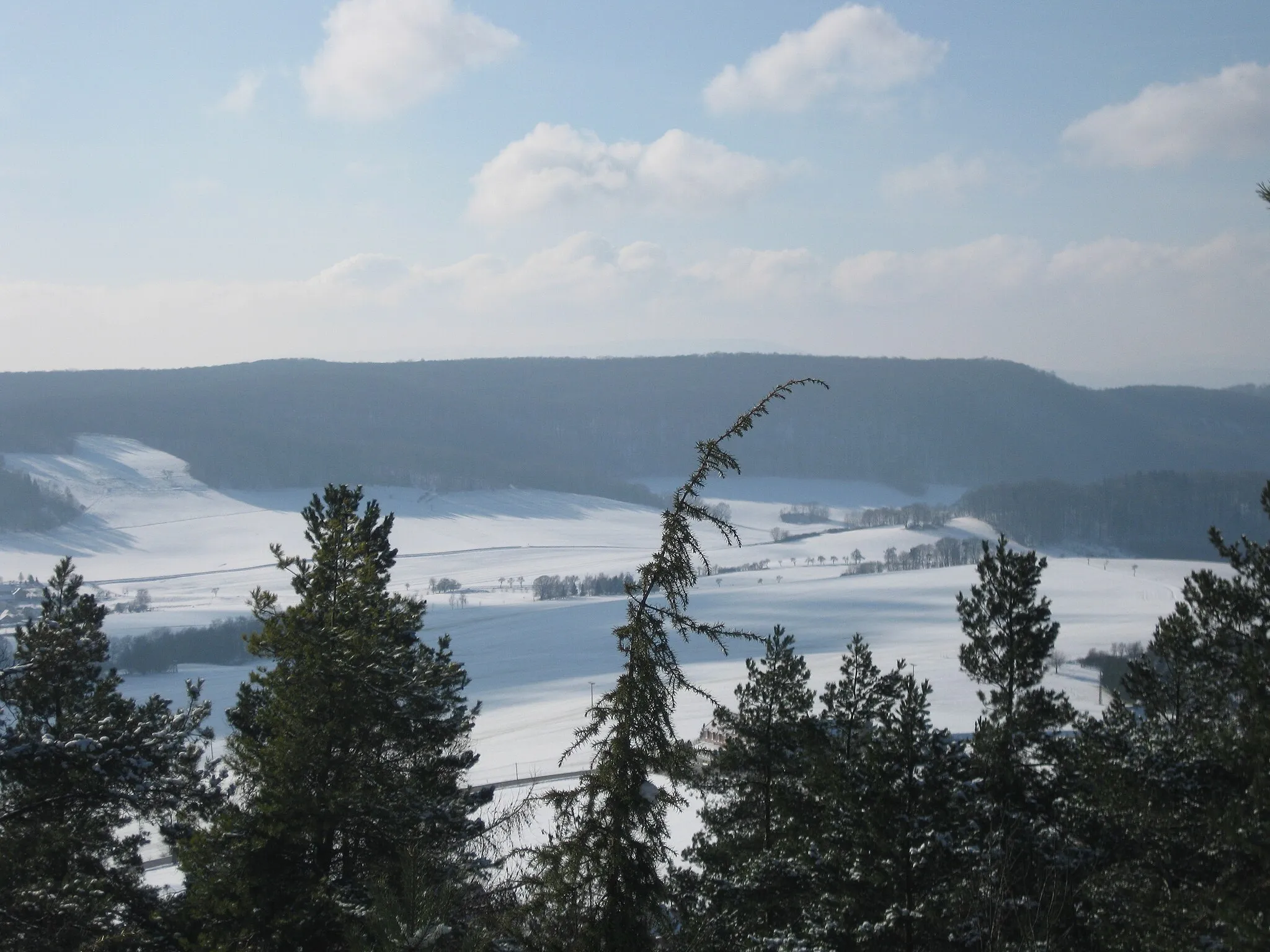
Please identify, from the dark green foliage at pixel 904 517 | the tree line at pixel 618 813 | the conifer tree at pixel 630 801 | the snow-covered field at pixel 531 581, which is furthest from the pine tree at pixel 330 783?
the dark green foliage at pixel 904 517

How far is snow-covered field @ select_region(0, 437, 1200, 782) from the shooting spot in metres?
62.8

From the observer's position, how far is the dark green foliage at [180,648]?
7562 cm

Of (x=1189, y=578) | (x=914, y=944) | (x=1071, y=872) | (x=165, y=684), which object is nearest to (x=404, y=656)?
(x=914, y=944)

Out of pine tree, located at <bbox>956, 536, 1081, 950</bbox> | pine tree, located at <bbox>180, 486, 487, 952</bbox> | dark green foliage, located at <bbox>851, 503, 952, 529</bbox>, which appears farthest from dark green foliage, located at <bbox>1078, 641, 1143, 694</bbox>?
dark green foliage, located at <bbox>851, 503, 952, 529</bbox>

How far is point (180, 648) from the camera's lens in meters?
79.6

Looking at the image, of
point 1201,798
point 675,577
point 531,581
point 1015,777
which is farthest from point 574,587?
point 675,577

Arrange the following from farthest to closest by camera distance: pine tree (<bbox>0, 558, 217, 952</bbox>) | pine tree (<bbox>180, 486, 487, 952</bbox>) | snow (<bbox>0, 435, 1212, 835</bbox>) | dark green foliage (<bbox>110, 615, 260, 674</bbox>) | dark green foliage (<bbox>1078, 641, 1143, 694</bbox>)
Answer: dark green foliage (<bbox>110, 615, 260, 674</bbox>) < snow (<bbox>0, 435, 1212, 835</bbox>) < dark green foliage (<bbox>1078, 641, 1143, 694</bbox>) < pine tree (<bbox>180, 486, 487, 952</bbox>) < pine tree (<bbox>0, 558, 217, 952</bbox>)

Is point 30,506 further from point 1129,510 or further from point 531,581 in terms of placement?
point 1129,510

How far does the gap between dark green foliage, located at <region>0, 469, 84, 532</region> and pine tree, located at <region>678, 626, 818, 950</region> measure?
157m

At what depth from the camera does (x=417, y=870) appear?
8.66m

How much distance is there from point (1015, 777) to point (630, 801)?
8.38 meters

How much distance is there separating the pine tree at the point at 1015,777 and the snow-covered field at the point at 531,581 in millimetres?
31200

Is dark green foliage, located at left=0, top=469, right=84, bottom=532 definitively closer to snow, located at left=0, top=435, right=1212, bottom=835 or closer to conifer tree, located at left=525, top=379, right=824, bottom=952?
snow, located at left=0, top=435, right=1212, bottom=835

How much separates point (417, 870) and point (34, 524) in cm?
16378
